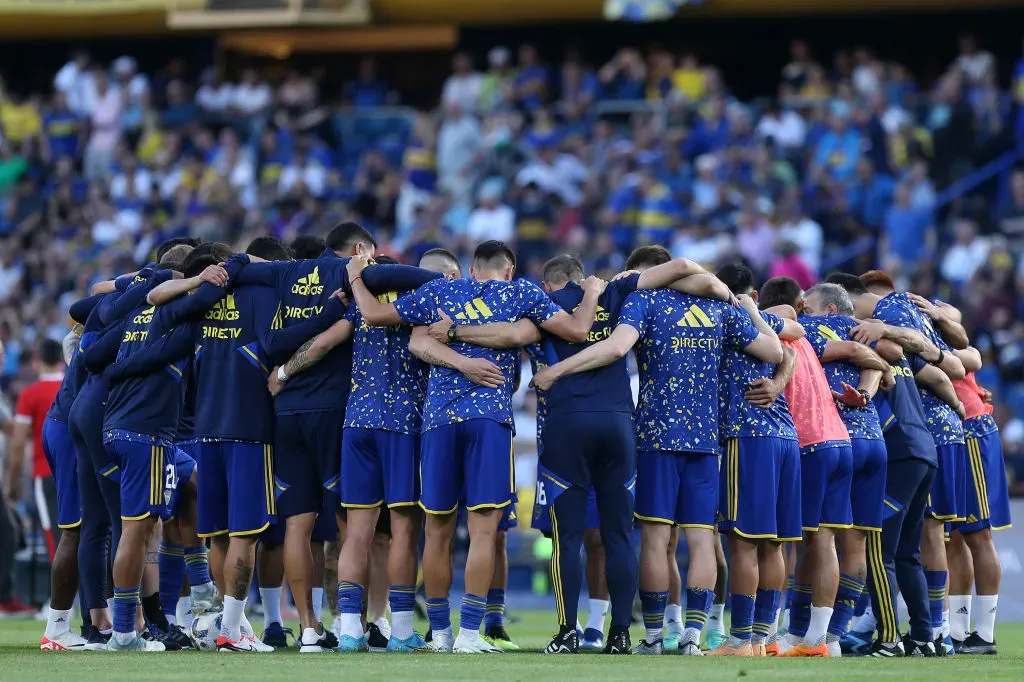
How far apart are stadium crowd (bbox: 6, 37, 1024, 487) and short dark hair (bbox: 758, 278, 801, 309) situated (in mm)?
8749

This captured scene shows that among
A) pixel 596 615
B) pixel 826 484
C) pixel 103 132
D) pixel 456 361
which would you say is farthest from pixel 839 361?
pixel 103 132

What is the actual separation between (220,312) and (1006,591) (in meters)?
8.84

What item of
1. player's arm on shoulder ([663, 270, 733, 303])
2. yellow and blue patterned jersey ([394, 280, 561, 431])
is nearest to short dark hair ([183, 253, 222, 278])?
yellow and blue patterned jersey ([394, 280, 561, 431])

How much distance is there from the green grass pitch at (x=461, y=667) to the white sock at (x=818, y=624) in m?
0.36

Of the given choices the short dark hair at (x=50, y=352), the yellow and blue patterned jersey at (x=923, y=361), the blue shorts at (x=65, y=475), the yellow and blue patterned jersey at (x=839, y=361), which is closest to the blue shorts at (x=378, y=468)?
the blue shorts at (x=65, y=475)

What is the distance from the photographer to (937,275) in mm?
20844

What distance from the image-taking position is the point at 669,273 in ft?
33.1

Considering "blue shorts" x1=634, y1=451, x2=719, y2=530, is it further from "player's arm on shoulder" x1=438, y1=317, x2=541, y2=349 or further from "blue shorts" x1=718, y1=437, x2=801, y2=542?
"player's arm on shoulder" x1=438, y1=317, x2=541, y2=349

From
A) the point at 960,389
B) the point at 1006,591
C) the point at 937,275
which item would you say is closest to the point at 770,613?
the point at 960,389

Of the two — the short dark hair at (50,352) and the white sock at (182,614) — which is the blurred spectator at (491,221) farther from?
the white sock at (182,614)

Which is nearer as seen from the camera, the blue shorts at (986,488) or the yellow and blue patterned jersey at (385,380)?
the yellow and blue patterned jersey at (385,380)

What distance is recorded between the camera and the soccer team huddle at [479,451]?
9922 mm

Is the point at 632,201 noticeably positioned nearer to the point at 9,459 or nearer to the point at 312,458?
the point at 9,459

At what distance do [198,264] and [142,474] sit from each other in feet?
4.75
